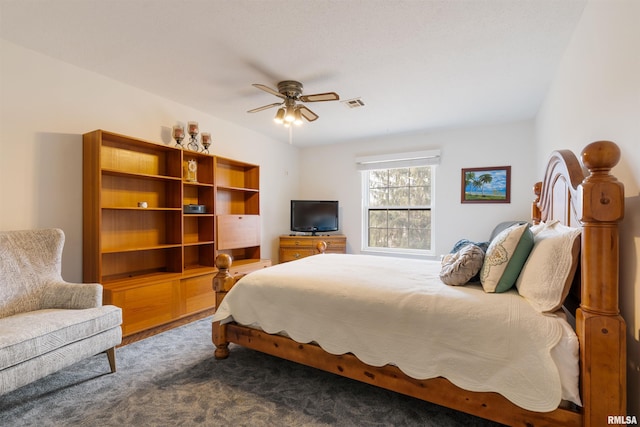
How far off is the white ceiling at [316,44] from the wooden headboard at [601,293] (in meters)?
1.28

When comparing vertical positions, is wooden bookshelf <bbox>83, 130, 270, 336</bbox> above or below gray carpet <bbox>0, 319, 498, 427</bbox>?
above

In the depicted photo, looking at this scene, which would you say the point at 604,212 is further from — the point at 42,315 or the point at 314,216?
the point at 314,216

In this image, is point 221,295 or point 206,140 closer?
point 221,295

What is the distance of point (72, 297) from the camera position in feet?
7.03

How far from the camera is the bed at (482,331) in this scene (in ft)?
3.94

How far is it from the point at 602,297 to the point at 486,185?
323cm

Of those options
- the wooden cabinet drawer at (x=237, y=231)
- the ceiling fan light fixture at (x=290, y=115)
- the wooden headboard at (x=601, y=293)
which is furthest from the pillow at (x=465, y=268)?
the wooden cabinet drawer at (x=237, y=231)

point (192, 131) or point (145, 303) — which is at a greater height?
point (192, 131)

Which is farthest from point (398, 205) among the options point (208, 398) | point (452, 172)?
point (208, 398)

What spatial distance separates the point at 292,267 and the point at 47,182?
2.21 m

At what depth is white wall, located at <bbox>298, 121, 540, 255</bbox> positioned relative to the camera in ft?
13.0

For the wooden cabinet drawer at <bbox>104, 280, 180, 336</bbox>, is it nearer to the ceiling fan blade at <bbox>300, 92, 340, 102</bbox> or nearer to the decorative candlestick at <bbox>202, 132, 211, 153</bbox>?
the decorative candlestick at <bbox>202, 132, 211, 153</bbox>

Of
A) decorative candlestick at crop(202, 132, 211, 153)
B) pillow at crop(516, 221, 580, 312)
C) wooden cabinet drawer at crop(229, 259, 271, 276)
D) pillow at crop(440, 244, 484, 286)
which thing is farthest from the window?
pillow at crop(516, 221, 580, 312)

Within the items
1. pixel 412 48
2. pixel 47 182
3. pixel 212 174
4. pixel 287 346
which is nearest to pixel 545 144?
pixel 412 48
